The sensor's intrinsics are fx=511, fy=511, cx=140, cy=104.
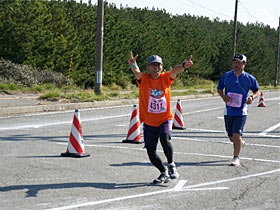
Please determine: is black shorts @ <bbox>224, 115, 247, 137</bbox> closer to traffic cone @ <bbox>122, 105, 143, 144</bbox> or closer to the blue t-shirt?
the blue t-shirt

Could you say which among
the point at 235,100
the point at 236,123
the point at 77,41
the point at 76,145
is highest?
the point at 77,41

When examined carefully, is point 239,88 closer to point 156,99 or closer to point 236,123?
point 236,123

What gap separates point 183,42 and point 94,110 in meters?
61.4

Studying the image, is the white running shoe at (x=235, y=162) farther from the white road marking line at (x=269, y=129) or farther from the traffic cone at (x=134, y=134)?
the white road marking line at (x=269, y=129)

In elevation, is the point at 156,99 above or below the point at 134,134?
above

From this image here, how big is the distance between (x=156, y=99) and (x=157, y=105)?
8 centimetres

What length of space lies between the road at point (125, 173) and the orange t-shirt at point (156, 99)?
905 mm

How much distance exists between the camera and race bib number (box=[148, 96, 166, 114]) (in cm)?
702

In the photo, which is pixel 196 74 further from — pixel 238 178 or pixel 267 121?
pixel 238 178

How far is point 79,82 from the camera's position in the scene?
48.6 metres

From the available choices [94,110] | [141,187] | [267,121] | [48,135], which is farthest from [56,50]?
[141,187]

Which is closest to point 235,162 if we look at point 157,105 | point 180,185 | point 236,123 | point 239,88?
point 236,123

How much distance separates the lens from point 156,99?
7.02m

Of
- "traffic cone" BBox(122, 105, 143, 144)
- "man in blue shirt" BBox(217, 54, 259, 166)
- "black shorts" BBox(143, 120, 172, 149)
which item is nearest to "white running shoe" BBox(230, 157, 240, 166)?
"man in blue shirt" BBox(217, 54, 259, 166)
